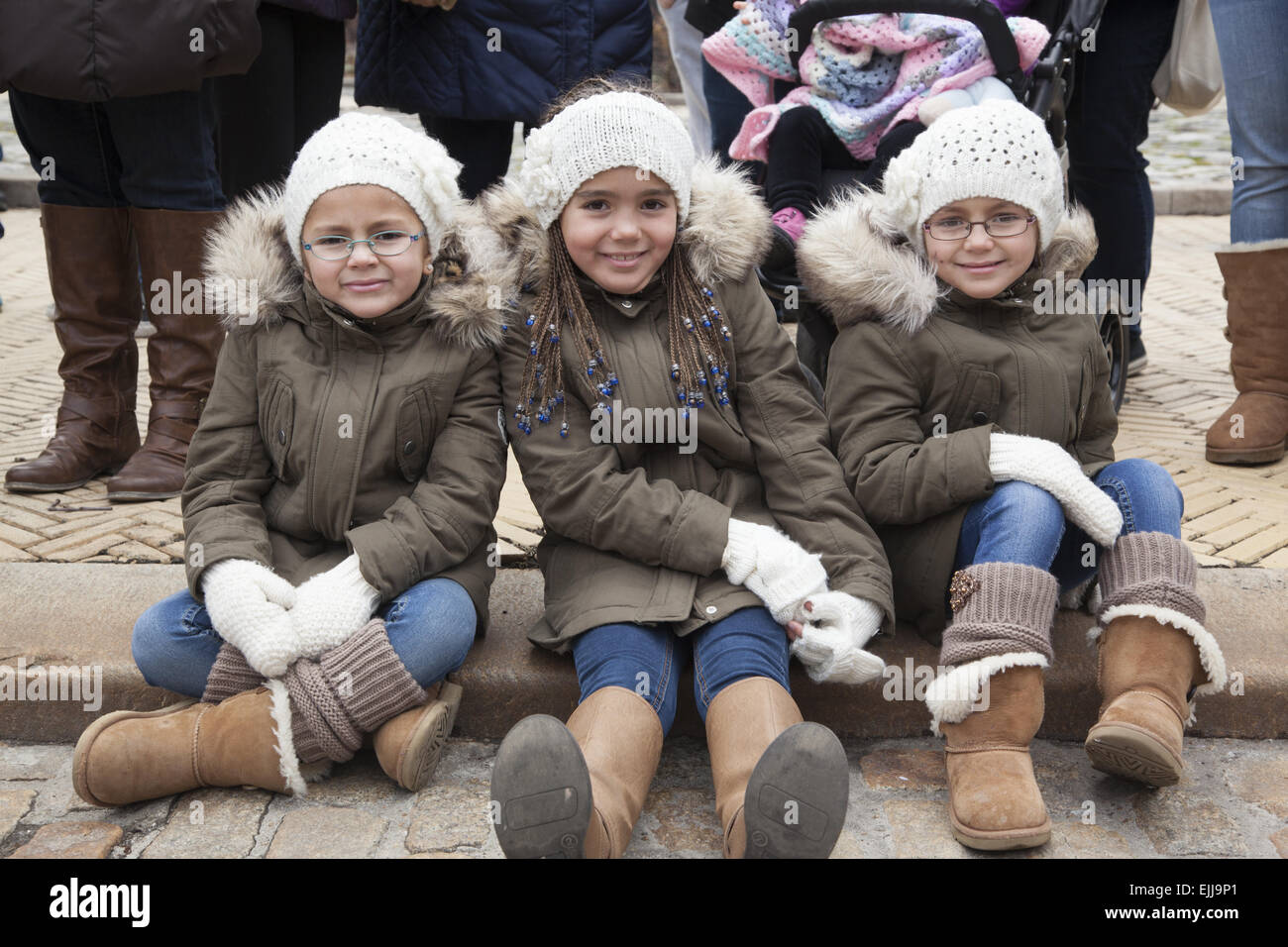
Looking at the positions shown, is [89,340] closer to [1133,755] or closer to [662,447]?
[662,447]

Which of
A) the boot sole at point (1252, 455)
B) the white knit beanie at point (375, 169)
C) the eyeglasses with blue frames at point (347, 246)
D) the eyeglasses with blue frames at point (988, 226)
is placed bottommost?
the boot sole at point (1252, 455)

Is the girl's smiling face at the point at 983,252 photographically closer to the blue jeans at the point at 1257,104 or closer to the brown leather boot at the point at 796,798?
the brown leather boot at the point at 796,798

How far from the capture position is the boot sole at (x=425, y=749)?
2365mm

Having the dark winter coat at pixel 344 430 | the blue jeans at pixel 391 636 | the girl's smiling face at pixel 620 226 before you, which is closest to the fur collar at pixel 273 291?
the dark winter coat at pixel 344 430

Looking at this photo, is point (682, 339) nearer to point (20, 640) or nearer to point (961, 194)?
point (961, 194)

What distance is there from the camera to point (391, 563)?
2.49 metres

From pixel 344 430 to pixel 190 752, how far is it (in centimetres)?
66

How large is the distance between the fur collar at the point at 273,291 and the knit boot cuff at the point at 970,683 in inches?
44.0

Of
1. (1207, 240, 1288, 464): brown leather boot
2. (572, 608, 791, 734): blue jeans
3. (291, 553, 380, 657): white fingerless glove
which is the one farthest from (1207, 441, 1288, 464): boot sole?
(291, 553, 380, 657): white fingerless glove

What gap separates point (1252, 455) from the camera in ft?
13.0

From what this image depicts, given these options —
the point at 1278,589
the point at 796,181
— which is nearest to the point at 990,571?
the point at 1278,589

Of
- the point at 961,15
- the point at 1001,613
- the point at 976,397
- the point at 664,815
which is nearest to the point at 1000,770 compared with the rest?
the point at 1001,613

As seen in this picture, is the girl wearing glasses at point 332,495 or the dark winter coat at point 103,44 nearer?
the girl wearing glasses at point 332,495

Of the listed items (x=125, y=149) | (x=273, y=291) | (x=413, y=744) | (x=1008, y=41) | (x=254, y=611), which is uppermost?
(x=1008, y=41)
